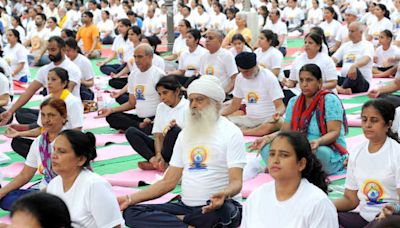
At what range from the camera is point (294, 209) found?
3.45 meters

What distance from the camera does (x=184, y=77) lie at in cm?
975

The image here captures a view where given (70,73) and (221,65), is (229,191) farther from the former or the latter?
(221,65)

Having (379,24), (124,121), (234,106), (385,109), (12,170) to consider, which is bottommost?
(12,170)

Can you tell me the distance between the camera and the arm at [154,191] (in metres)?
4.48

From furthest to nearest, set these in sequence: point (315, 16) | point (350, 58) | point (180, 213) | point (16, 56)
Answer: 1. point (315, 16)
2. point (16, 56)
3. point (350, 58)
4. point (180, 213)

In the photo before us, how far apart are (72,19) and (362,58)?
10.6 m

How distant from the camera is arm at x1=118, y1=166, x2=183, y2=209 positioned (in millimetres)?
4477

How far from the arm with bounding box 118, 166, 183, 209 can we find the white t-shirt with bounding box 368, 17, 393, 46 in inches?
353

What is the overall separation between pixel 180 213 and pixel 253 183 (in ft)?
4.45

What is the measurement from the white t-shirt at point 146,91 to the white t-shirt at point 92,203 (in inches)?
147

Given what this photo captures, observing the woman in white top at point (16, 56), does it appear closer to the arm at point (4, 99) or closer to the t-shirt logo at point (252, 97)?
the arm at point (4, 99)

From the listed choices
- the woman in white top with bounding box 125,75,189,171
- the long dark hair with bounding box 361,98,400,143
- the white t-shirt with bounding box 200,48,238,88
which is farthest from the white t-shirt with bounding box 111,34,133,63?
the long dark hair with bounding box 361,98,400,143

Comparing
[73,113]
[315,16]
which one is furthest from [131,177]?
[315,16]

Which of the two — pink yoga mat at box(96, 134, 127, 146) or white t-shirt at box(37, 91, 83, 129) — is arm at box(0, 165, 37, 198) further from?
pink yoga mat at box(96, 134, 127, 146)
